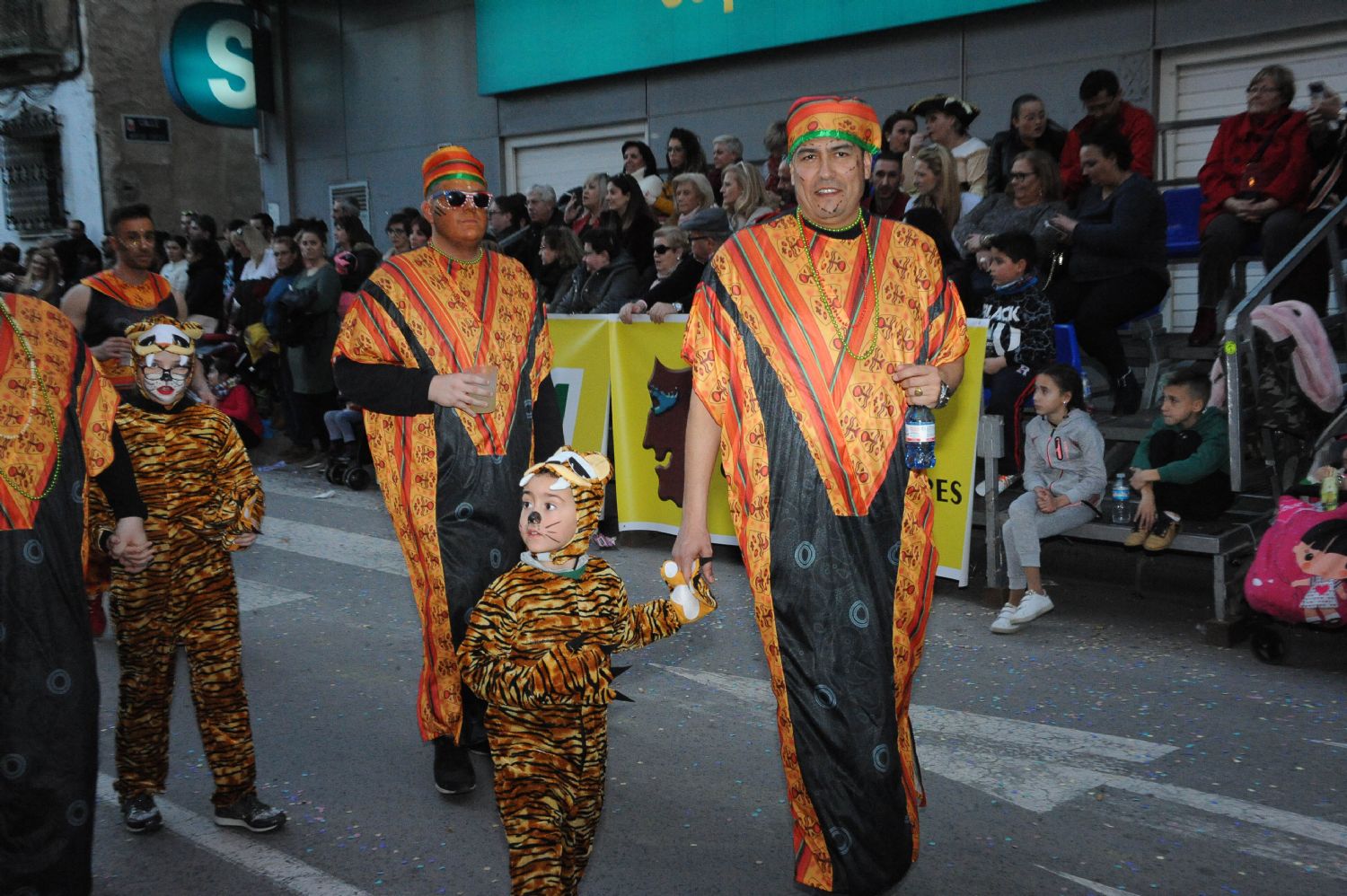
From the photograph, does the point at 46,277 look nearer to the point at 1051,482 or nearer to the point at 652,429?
the point at 652,429

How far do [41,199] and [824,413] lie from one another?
79.6ft

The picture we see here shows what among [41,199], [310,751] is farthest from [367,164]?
[310,751]

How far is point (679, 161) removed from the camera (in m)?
11.7

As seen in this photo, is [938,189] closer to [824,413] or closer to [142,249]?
[142,249]

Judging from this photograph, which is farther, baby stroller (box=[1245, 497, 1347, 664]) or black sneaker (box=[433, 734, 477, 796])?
baby stroller (box=[1245, 497, 1347, 664])

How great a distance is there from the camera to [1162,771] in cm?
484

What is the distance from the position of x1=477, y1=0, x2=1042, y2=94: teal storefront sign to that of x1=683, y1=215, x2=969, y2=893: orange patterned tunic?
8.50 m

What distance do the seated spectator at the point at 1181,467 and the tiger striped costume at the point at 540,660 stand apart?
4442mm

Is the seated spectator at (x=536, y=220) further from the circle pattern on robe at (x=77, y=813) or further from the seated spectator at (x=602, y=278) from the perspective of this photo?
the circle pattern on robe at (x=77, y=813)

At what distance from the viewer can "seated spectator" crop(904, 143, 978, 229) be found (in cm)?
A: 909

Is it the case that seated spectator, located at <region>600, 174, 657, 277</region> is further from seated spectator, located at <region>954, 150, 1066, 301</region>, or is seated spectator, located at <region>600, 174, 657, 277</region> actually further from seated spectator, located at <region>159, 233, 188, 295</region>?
seated spectator, located at <region>159, 233, 188, 295</region>

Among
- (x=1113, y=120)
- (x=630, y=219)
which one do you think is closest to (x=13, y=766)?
(x=630, y=219)

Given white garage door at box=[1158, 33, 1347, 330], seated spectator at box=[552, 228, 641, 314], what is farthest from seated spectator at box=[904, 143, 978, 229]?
white garage door at box=[1158, 33, 1347, 330]

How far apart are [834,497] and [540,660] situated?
3.04ft
